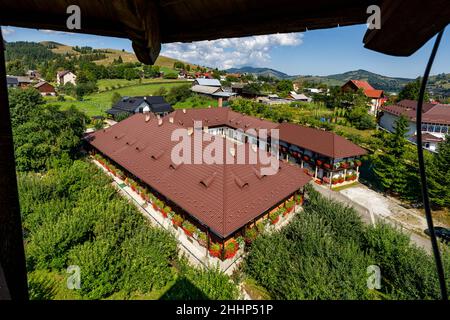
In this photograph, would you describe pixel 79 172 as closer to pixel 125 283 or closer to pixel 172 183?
pixel 172 183

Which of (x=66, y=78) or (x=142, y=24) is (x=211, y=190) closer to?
(x=142, y=24)

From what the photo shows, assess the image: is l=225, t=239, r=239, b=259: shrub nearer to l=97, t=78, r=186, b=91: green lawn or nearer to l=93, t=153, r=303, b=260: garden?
l=93, t=153, r=303, b=260: garden

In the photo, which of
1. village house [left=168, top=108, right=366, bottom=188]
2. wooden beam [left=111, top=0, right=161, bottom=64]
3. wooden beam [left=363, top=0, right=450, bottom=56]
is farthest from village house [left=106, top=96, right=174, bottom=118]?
wooden beam [left=363, top=0, right=450, bottom=56]

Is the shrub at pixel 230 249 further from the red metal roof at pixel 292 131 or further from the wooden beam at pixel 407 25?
the red metal roof at pixel 292 131

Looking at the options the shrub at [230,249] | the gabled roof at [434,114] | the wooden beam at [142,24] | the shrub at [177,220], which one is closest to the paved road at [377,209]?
the shrub at [230,249]
